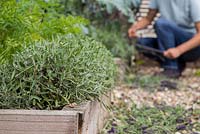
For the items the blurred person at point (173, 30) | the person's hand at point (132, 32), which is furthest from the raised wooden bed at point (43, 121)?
the person's hand at point (132, 32)

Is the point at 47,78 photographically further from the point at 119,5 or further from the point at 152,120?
the point at 119,5

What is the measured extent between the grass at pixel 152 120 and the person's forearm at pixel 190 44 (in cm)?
89

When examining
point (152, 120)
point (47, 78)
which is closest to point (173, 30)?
point (152, 120)

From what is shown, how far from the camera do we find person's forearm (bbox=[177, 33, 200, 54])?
3.28 meters

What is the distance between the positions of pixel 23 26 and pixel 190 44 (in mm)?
1653

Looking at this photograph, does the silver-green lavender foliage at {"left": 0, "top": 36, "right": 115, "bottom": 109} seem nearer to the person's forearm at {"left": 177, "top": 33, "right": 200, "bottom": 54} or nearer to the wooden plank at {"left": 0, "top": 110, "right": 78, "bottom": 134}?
the wooden plank at {"left": 0, "top": 110, "right": 78, "bottom": 134}

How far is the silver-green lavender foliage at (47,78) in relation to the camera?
161 cm

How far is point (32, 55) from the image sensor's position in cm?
166

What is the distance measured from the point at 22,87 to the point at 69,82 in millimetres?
153

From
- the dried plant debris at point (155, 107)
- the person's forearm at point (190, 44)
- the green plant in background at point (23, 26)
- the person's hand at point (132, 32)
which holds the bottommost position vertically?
the dried plant debris at point (155, 107)

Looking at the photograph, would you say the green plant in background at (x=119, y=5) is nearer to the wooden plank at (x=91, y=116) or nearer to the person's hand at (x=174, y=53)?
the person's hand at (x=174, y=53)

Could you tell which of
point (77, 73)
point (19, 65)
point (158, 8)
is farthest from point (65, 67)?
point (158, 8)

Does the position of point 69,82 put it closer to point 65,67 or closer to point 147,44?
point 65,67

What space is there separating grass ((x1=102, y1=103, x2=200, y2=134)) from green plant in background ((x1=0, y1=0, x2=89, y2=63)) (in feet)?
1.45
